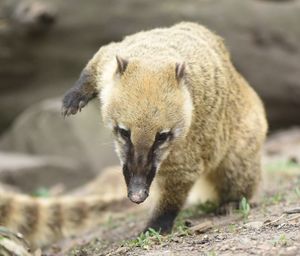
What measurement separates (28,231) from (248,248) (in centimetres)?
279

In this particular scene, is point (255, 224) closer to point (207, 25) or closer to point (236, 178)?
point (236, 178)

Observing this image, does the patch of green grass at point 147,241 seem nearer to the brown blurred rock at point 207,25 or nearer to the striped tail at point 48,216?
the striped tail at point 48,216

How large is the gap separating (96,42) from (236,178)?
204 inches

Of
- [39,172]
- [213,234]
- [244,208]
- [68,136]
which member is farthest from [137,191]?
[68,136]

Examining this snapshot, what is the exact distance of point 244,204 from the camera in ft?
18.7

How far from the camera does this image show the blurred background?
34.1 ft

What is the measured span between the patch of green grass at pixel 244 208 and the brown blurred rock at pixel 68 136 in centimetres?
444

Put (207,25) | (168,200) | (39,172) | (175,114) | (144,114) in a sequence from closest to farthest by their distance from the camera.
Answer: (144,114), (175,114), (168,200), (39,172), (207,25)

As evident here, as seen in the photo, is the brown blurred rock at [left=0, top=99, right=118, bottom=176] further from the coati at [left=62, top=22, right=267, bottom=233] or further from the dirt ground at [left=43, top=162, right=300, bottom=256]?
the coati at [left=62, top=22, right=267, bottom=233]

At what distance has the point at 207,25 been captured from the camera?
1045 cm

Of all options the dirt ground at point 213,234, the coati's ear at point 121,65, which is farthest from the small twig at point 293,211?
the coati's ear at point 121,65

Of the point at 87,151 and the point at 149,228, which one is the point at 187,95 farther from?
the point at 87,151

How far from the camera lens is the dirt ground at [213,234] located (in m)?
4.21

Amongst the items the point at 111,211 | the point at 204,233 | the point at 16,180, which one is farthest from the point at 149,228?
the point at 16,180
